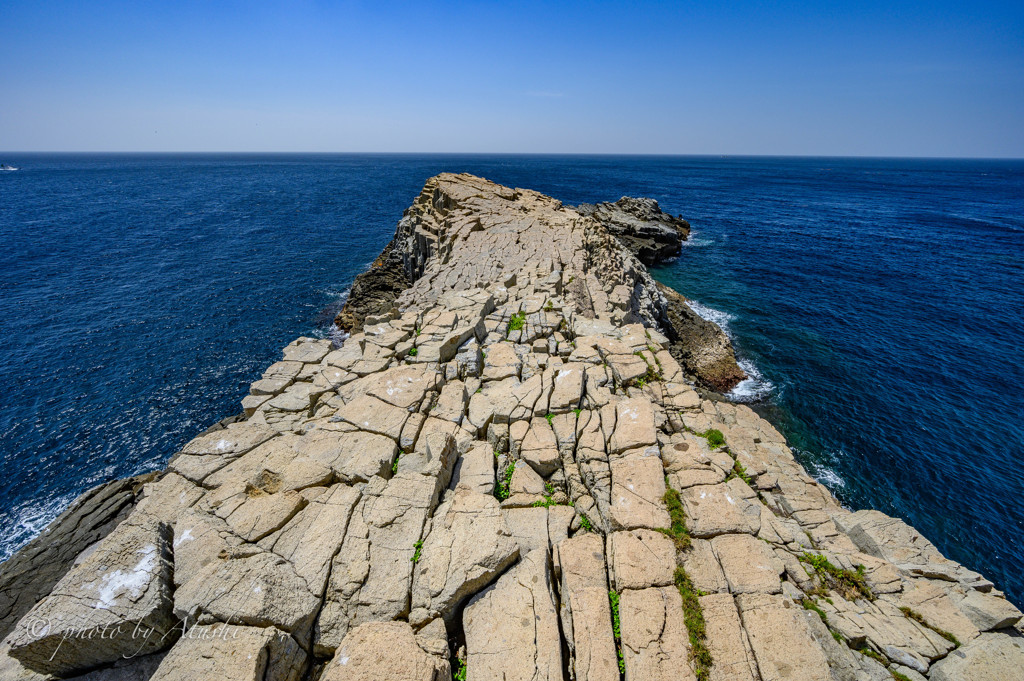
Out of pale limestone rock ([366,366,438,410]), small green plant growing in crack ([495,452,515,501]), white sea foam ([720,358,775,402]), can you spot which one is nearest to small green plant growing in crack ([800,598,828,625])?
small green plant growing in crack ([495,452,515,501])

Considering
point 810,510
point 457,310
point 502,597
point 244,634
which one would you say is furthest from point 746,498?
point 457,310

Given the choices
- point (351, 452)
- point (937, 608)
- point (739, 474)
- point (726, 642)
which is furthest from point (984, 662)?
point (351, 452)

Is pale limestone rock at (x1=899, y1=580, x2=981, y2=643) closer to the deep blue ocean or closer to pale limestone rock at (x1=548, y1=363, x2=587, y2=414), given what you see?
pale limestone rock at (x1=548, y1=363, x2=587, y2=414)

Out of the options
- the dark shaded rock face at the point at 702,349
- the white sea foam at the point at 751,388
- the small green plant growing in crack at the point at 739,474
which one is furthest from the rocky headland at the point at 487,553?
the dark shaded rock face at the point at 702,349

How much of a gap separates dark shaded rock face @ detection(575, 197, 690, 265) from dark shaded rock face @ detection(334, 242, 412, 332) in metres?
21.7

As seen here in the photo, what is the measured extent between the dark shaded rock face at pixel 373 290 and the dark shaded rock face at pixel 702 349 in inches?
787

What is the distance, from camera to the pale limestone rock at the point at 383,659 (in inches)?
249

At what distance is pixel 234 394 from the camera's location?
24047mm

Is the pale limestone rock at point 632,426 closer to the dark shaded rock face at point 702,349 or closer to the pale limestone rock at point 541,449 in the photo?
the pale limestone rock at point 541,449

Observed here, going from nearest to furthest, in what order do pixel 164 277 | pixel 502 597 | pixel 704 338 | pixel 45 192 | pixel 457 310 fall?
pixel 502 597 < pixel 457 310 < pixel 704 338 < pixel 164 277 < pixel 45 192

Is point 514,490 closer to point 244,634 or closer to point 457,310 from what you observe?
point 244,634

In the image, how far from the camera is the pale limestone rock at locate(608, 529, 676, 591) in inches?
321

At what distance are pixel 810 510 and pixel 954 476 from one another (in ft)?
48.0

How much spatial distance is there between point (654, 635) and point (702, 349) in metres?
23.8
